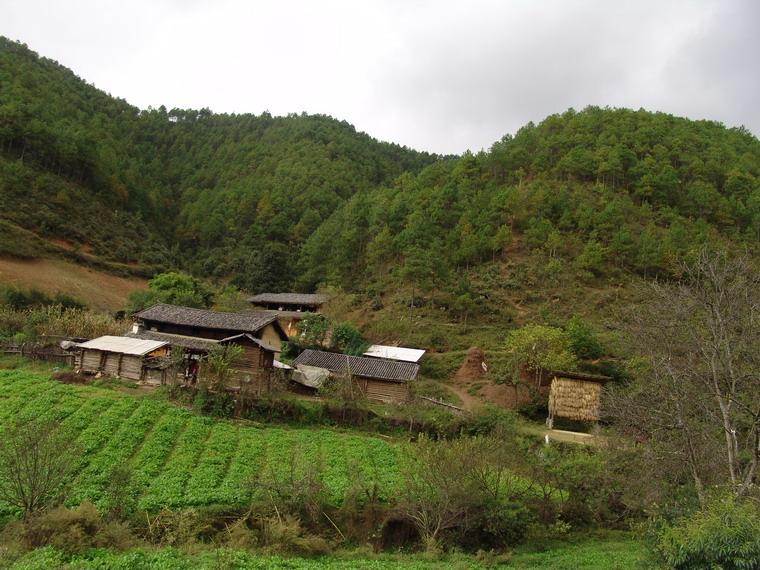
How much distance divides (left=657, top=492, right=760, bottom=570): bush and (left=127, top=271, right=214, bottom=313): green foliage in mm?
44064

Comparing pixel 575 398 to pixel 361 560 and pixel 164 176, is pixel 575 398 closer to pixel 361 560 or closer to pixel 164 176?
pixel 361 560

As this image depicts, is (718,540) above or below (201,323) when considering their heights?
below

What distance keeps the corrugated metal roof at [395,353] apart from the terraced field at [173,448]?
14849mm

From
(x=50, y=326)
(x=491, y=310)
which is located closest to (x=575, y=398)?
(x=491, y=310)

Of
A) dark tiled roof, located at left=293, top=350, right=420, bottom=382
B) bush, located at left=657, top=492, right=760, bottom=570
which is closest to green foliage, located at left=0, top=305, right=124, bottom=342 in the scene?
dark tiled roof, located at left=293, top=350, right=420, bottom=382

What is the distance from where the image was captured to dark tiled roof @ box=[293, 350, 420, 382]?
1328 inches

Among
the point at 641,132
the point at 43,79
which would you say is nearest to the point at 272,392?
the point at 641,132

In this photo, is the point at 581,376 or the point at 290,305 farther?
the point at 290,305

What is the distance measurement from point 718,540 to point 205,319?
33.7 meters

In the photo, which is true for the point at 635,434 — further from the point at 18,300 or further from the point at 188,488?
the point at 18,300

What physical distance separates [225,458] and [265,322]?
1661 cm

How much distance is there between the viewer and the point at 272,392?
91.4ft

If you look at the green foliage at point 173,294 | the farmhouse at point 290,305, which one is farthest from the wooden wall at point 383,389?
the green foliage at point 173,294

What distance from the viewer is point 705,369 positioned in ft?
48.2
